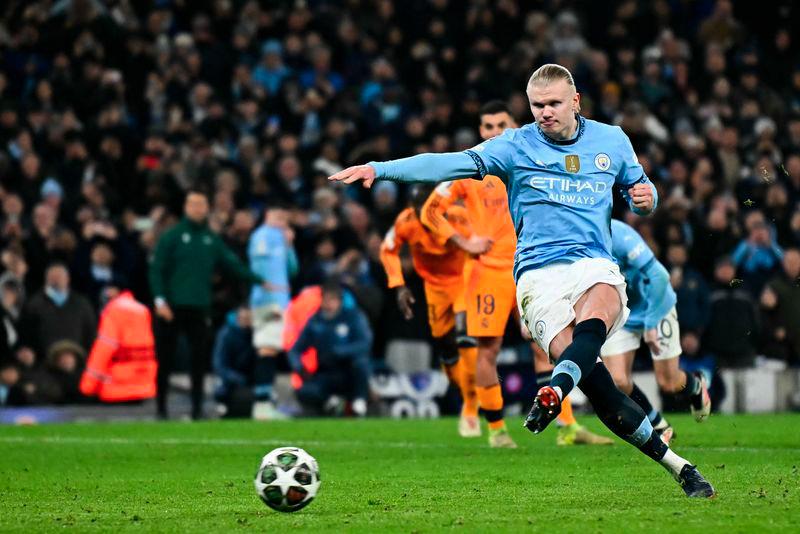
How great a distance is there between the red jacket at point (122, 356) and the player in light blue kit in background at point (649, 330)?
23.9ft

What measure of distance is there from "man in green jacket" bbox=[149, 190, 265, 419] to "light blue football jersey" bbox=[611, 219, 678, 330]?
6746 millimetres

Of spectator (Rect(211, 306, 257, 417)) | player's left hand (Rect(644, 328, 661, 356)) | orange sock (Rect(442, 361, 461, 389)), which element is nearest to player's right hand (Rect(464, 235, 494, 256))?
player's left hand (Rect(644, 328, 661, 356))

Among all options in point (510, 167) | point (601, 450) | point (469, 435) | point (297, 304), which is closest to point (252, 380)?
point (297, 304)

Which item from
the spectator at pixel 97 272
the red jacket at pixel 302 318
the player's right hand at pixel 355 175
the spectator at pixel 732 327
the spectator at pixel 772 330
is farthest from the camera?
the spectator at pixel 772 330

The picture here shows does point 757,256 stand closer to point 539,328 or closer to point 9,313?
point 9,313

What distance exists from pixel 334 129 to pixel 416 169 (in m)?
13.4

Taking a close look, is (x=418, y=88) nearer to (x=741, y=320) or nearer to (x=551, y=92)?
(x=741, y=320)

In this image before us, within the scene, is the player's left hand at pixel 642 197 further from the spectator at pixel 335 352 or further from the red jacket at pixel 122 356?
the red jacket at pixel 122 356

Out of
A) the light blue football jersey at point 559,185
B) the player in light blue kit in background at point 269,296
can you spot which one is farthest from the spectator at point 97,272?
the light blue football jersey at point 559,185

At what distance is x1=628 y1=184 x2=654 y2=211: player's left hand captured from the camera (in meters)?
7.73

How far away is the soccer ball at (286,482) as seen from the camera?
23.5 ft

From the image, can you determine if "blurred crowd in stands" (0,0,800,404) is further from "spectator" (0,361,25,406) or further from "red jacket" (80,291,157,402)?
"red jacket" (80,291,157,402)

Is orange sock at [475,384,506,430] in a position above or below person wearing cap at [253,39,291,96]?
below

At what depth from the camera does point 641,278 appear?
10.9 m
